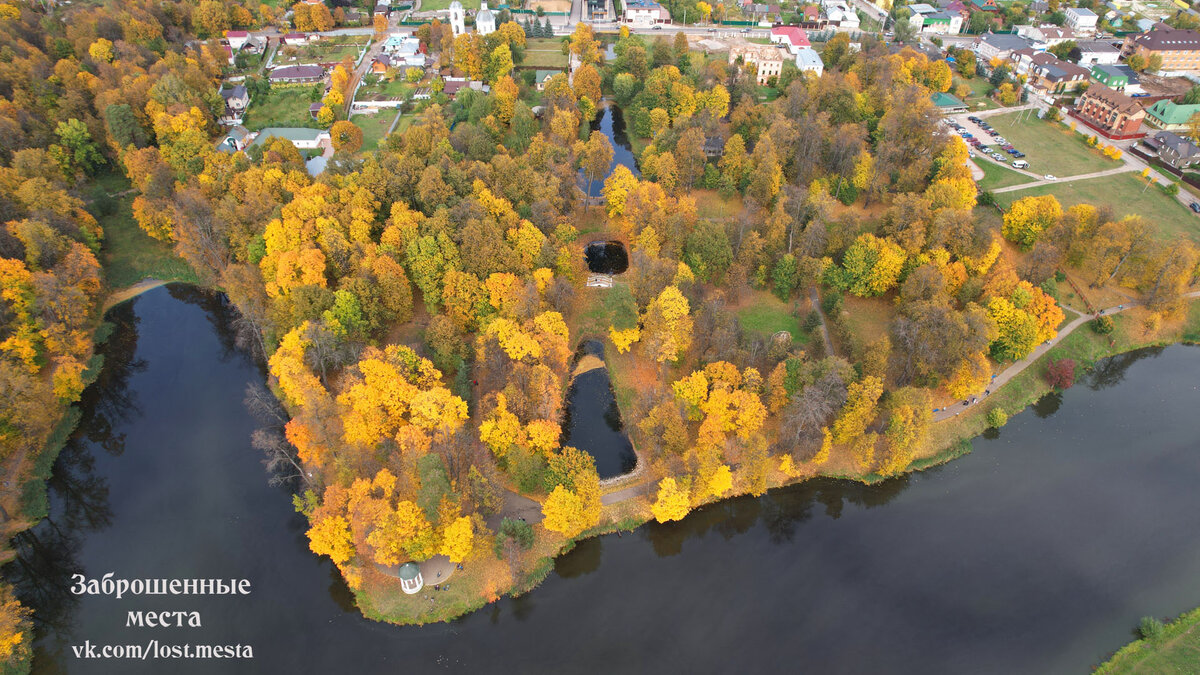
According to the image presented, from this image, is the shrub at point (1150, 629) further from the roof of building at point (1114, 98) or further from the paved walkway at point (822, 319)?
the roof of building at point (1114, 98)

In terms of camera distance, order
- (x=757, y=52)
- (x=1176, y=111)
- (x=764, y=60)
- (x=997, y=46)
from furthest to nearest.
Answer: (x=997, y=46)
(x=757, y=52)
(x=764, y=60)
(x=1176, y=111)

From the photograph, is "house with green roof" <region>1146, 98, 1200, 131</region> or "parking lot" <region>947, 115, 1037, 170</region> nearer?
"parking lot" <region>947, 115, 1037, 170</region>

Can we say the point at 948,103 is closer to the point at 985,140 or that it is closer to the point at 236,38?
the point at 985,140

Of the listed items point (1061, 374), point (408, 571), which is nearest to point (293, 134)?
point (408, 571)

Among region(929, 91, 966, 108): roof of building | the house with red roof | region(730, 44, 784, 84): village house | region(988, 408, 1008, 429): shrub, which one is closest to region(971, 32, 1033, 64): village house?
region(929, 91, 966, 108): roof of building

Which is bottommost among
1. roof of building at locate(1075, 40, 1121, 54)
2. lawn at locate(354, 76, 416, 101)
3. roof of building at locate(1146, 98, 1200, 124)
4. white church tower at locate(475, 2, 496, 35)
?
lawn at locate(354, 76, 416, 101)

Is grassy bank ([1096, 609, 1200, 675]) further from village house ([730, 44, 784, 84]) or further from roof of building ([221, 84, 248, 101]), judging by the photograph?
roof of building ([221, 84, 248, 101])
